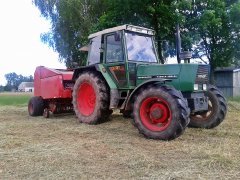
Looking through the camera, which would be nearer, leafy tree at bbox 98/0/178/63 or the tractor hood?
the tractor hood

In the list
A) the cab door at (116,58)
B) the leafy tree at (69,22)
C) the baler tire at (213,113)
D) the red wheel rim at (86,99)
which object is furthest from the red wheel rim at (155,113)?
the leafy tree at (69,22)

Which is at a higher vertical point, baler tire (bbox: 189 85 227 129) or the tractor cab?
the tractor cab

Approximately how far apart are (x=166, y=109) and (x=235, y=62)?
21710mm

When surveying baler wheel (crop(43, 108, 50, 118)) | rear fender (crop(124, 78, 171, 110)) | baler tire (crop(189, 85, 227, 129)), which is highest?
rear fender (crop(124, 78, 171, 110))

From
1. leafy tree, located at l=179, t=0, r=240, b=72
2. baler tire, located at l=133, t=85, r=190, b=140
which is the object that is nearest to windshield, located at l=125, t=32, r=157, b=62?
baler tire, located at l=133, t=85, r=190, b=140

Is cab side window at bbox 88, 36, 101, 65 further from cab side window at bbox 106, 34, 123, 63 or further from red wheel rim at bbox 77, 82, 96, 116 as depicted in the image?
red wheel rim at bbox 77, 82, 96, 116

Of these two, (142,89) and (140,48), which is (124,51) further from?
(142,89)

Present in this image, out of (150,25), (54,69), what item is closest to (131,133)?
(54,69)

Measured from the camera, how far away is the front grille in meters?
7.54

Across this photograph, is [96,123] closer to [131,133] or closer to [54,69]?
[131,133]

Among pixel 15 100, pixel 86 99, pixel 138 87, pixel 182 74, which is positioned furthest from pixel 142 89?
pixel 15 100

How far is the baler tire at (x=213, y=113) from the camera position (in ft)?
27.0

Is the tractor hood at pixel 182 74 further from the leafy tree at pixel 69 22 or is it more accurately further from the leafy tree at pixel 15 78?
the leafy tree at pixel 15 78

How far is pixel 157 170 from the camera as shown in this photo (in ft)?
16.0
